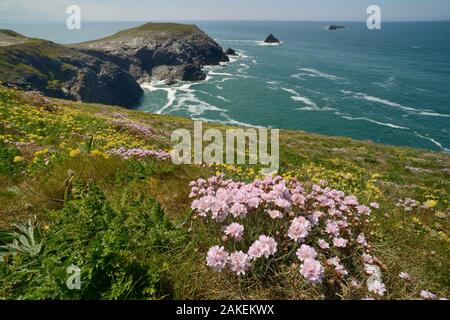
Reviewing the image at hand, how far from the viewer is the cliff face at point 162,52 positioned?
112 m

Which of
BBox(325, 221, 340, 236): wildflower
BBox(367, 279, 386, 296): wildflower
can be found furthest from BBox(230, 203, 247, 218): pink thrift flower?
BBox(367, 279, 386, 296): wildflower

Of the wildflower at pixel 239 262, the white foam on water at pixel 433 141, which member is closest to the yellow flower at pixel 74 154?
the wildflower at pixel 239 262

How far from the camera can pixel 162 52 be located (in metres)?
126

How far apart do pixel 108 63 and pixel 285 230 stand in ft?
356

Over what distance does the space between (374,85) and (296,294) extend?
96332 millimetres

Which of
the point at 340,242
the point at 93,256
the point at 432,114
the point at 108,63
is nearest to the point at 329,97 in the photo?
the point at 432,114

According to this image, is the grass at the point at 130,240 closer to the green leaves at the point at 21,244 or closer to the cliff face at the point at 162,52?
the green leaves at the point at 21,244

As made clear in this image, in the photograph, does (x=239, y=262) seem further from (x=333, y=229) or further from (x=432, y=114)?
(x=432, y=114)

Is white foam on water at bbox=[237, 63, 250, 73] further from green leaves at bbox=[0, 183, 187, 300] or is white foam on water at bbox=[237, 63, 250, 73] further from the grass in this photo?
green leaves at bbox=[0, 183, 187, 300]

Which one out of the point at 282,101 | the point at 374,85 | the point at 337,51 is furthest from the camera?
the point at 337,51

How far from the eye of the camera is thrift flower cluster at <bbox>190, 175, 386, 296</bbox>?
327cm

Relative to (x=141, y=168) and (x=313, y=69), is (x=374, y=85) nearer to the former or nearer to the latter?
(x=313, y=69)
